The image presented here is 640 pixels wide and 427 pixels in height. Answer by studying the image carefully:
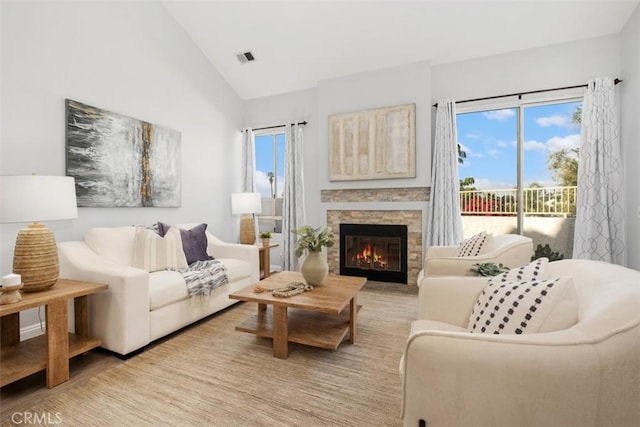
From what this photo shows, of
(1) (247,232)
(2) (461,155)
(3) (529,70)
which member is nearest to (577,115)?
(3) (529,70)

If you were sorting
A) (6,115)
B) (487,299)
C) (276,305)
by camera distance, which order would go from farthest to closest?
(6,115) → (276,305) → (487,299)

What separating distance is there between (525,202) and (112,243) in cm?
456

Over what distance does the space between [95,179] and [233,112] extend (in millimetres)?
2467

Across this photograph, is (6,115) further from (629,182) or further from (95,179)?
(629,182)

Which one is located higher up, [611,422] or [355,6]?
[355,6]

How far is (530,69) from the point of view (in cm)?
341

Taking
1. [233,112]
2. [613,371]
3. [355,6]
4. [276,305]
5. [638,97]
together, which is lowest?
[276,305]

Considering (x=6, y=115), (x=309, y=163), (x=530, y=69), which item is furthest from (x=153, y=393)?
(x=530, y=69)

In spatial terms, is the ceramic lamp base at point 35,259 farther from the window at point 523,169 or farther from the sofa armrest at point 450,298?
the window at point 523,169

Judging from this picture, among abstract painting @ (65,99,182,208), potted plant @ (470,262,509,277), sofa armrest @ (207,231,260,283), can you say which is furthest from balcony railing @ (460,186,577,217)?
abstract painting @ (65,99,182,208)

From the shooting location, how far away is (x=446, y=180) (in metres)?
3.69

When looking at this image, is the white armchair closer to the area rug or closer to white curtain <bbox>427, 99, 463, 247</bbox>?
the area rug

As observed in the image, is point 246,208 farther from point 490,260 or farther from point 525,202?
point 525,202

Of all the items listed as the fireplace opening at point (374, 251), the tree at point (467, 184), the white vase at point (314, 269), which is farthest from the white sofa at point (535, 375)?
the tree at point (467, 184)
